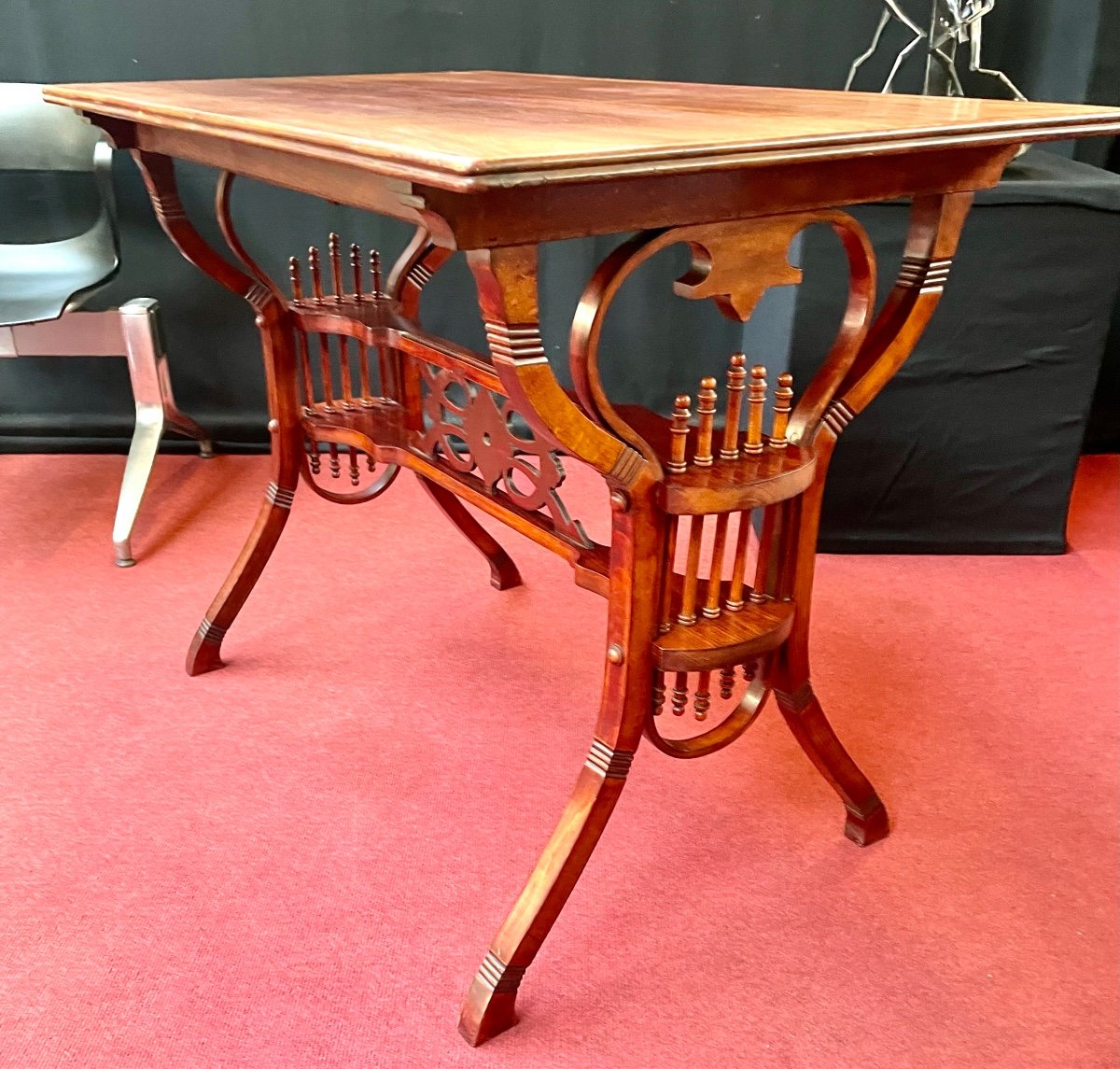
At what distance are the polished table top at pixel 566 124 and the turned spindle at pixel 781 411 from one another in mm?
269

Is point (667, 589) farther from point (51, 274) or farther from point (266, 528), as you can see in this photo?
point (51, 274)

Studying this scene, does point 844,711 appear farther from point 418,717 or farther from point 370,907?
point 370,907

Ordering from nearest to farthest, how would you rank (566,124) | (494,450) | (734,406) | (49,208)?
1. (566,124)
2. (734,406)
3. (494,450)
4. (49,208)

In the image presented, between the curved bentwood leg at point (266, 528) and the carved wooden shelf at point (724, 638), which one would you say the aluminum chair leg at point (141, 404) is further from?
the carved wooden shelf at point (724, 638)

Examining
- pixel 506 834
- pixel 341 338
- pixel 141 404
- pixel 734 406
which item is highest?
pixel 734 406

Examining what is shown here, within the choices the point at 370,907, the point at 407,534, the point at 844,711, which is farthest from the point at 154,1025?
the point at 407,534

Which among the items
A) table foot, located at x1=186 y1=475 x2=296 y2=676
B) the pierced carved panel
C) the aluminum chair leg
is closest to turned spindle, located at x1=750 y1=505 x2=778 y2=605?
the pierced carved panel

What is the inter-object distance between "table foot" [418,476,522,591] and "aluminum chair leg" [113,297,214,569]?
2.14 ft

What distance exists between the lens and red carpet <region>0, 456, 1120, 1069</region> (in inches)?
47.4

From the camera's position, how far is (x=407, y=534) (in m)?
2.34

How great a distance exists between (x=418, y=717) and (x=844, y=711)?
27.9 inches

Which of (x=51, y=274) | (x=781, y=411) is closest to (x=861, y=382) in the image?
(x=781, y=411)

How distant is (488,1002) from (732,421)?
2.29 feet

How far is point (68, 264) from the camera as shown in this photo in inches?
94.4
